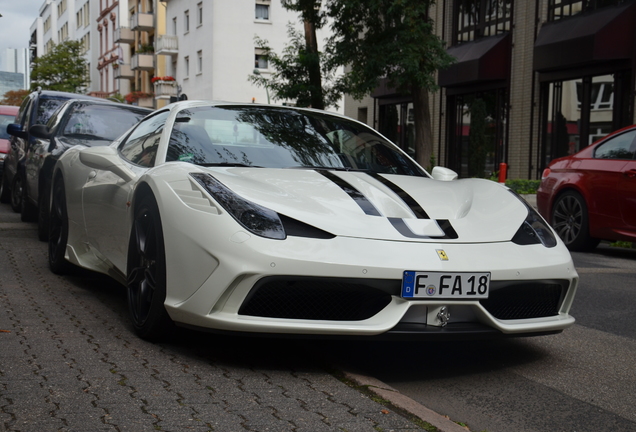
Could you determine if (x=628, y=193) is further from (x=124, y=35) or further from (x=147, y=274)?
(x=124, y=35)

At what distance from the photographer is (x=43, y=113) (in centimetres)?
1140

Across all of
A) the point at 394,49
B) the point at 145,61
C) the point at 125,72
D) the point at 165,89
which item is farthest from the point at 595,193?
the point at 125,72

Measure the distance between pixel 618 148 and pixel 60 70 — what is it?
56871 mm

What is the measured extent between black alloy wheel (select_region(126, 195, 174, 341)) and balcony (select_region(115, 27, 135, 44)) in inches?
2304

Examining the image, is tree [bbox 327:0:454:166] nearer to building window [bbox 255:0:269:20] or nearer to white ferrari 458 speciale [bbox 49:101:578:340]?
white ferrari 458 speciale [bbox 49:101:578:340]

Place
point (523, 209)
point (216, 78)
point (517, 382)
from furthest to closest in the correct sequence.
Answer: point (216, 78) < point (523, 209) < point (517, 382)

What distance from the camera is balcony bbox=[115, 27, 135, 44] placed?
5994 centimetres

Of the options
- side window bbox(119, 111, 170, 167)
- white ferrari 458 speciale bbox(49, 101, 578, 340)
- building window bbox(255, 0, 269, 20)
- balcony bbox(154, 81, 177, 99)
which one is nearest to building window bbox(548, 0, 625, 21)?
side window bbox(119, 111, 170, 167)

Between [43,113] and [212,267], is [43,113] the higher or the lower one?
the higher one

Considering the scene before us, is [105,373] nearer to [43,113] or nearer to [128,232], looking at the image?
[128,232]

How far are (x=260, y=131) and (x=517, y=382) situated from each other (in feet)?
6.65

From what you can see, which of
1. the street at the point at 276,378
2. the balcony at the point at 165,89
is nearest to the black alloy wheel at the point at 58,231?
the street at the point at 276,378

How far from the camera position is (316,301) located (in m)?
3.63

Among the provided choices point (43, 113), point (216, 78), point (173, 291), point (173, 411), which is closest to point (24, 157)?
point (43, 113)
